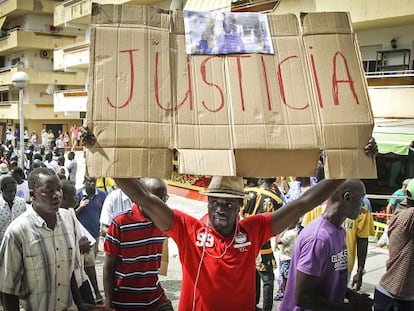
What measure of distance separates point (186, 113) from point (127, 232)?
152cm

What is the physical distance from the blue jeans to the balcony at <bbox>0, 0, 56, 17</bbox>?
3549 cm

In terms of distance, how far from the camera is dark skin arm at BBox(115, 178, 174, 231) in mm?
2583

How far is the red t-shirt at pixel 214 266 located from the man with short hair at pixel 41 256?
722 millimetres

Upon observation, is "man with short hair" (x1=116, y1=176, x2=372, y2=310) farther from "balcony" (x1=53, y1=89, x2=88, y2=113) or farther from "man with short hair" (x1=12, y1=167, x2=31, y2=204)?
"balcony" (x1=53, y1=89, x2=88, y2=113)

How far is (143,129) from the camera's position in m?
2.27

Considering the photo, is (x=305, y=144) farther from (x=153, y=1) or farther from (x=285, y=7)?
(x=153, y=1)

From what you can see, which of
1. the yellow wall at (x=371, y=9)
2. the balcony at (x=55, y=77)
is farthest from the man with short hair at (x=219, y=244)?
the balcony at (x=55, y=77)

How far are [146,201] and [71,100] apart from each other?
979 inches

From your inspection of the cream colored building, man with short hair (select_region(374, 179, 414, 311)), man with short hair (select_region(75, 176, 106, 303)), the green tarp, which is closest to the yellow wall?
the green tarp

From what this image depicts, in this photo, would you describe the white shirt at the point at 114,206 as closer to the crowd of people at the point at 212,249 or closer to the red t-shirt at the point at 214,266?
the crowd of people at the point at 212,249

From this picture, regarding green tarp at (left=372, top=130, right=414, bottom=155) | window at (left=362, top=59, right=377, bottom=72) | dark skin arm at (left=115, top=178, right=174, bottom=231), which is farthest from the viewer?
window at (left=362, top=59, right=377, bottom=72)

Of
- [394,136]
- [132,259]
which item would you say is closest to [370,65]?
[394,136]

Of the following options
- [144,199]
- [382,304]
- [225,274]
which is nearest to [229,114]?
[144,199]

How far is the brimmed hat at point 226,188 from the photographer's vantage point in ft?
9.31
